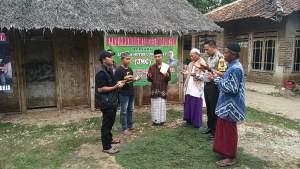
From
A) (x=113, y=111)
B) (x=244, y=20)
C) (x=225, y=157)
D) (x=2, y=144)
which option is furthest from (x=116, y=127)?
(x=244, y=20)

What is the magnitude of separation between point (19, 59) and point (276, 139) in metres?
6.28

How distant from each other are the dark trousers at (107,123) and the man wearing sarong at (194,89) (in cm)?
201

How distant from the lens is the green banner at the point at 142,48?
7.30 meters

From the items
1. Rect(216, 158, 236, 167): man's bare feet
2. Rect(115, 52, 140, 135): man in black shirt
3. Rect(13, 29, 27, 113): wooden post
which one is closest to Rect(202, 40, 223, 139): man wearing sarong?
Rect(216, 158, 236, 167): man's bare feet

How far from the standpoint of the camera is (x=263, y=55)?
42.1ft

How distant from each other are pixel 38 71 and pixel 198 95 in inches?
171

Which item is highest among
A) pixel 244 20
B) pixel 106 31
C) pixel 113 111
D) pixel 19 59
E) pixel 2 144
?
pixel 244 20

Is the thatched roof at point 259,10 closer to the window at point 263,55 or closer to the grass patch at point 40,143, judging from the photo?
the window at point 263,55

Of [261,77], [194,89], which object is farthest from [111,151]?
[261,77]

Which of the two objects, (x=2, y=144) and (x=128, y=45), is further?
(x=128, y=45)

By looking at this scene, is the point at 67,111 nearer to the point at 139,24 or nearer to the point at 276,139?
the point at 139,24

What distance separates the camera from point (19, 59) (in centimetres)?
750

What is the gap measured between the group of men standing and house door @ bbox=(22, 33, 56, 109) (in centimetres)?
297

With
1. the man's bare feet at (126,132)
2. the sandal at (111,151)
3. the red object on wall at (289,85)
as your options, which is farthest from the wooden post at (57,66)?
the red object on wall at (289,85)
